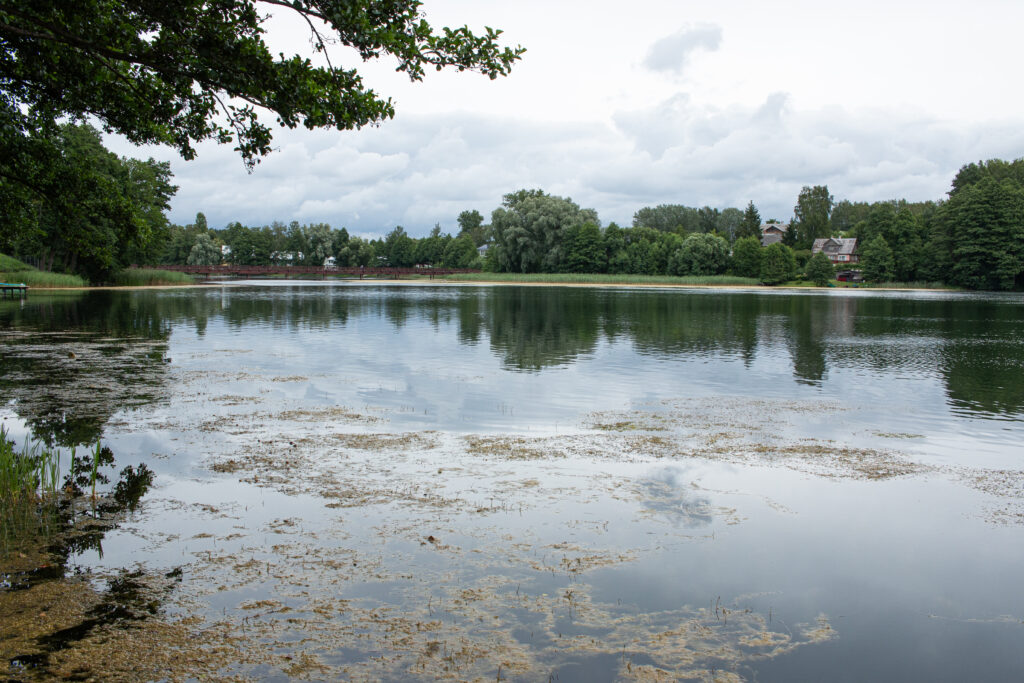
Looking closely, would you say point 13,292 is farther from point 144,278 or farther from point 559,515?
point 559,515

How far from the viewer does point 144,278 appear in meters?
100

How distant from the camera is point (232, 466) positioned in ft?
43.1

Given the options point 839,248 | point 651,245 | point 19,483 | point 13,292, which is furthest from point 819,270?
point 19,483

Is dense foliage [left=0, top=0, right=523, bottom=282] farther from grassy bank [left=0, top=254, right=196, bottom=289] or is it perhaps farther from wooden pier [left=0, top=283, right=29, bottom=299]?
grassy bank [left=0, top=254, right=196, bottom=289]

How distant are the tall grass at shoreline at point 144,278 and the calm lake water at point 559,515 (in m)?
76.9

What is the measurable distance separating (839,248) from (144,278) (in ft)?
489

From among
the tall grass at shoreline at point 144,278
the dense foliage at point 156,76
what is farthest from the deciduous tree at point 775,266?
the dense foliage at point 156,76

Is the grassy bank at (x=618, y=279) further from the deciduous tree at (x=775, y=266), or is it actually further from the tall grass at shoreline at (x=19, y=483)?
the tall grass at shoreline at (x=19, y=483)

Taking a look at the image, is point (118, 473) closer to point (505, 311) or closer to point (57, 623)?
point (57, 623)

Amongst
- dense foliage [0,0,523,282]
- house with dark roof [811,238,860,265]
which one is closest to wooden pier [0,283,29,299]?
dense foliage [0,0,523,282]

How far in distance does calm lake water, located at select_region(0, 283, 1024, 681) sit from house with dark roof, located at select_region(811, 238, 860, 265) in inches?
6118

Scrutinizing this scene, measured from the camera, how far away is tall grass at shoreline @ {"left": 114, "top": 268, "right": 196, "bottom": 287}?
314ft

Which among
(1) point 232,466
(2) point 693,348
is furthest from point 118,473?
(2) point 693,348

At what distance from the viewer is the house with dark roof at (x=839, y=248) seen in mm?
168875
